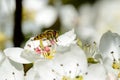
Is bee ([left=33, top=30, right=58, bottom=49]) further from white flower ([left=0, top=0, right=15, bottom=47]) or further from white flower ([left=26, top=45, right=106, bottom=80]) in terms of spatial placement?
white flower ([left=0, top=0, right=15, bottom=47])

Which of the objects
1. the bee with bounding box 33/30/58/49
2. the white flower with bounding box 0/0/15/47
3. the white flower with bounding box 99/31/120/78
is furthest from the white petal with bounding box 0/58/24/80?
the white flower with bounding box 0/0/15/47

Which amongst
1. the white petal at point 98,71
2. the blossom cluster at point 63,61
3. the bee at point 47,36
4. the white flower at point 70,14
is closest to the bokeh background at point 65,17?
the white flower at point 70,14

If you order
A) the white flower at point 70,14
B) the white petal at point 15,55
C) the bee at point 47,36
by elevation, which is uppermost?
the bee at point 47,36

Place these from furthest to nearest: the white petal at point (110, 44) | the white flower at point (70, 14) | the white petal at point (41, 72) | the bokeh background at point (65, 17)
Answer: the white flower at point (70, 14), the bokeh background at point (65, 17), the white petal at point (110, 44), the white petal at point (41, 72)

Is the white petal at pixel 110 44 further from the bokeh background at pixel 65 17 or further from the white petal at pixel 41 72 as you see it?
the bokeh background at pixel 65 17

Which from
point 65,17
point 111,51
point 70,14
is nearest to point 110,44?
point 111,51

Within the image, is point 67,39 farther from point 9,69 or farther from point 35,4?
point 35,4
